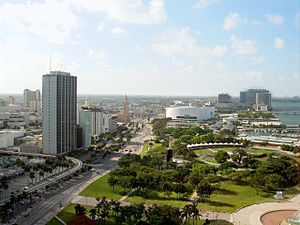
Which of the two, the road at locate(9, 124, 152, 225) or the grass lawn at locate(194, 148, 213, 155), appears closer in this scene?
the road at locate(9, 124, 152, 225)

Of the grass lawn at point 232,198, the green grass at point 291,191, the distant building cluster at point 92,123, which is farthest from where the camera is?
the distant building cluster at point 92,123

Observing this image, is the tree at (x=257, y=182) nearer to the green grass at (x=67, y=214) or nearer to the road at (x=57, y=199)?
the green grass at (x=67, y=214)

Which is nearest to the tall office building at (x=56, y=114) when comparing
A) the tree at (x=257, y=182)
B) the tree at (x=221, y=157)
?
the tree at (x=221, y=157)

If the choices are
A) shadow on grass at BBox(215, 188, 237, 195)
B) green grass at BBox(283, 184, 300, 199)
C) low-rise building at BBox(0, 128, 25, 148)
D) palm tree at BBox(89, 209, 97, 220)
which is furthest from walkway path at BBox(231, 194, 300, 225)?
low-rise building at BBox(0, 128, 25, 148)

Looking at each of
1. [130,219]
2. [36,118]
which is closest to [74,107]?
[130,219]

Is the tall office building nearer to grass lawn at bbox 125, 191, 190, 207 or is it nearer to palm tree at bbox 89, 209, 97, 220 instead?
grass lawn at bbox 125, 191, 190, 207

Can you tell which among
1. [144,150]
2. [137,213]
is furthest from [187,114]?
[137,213]

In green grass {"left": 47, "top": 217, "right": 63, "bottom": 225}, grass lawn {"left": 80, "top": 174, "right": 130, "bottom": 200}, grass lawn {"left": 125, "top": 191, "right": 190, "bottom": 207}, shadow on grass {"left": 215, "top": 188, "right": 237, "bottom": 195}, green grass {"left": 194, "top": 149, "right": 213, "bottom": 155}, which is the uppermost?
green grass {"left": 194, "top": 149, "right": 213, "bottom": 155}
